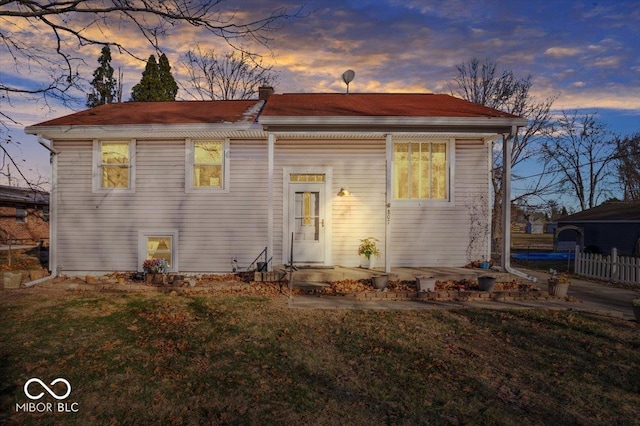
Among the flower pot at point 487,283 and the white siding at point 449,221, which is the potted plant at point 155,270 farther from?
the flower pot at point 487,283

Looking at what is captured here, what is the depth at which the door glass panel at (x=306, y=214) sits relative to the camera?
424 inches

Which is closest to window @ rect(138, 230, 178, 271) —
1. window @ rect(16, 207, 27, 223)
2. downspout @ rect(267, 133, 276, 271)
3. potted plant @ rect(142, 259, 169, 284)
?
potted plant @ rect(142, 259, 169, 284)

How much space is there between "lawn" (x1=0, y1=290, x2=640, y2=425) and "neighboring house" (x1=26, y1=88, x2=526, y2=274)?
3.47 meters

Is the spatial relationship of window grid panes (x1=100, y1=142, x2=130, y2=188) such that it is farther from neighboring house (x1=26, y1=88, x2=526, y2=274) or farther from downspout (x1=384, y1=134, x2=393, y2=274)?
downspout (x1=384, y1=134, x2=393, y2=274)

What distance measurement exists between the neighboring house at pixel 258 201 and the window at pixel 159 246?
0.03 meters

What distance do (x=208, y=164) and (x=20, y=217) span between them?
2145 cm

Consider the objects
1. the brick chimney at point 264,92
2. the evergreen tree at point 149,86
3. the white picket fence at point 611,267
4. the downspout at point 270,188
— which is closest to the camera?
the downspout at point 270,188

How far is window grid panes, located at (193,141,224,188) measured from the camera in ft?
35.2

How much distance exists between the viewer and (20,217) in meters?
24.8

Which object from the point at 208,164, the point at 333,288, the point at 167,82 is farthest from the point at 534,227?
the point at 208,164

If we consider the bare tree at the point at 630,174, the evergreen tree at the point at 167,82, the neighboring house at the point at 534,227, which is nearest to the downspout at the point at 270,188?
the evergreen tree at the point at 167,82

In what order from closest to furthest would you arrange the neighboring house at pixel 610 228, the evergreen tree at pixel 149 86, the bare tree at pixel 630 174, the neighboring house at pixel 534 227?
the neighboring house at pixel 610 228 < the evergreen tree at pixel 149 86 < the bare tree at pixel 630 174 < the neighboring house at pixel 534 227

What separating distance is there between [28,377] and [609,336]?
320 inches

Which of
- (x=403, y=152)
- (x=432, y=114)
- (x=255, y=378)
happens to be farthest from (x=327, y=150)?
(x=255, y=378)
